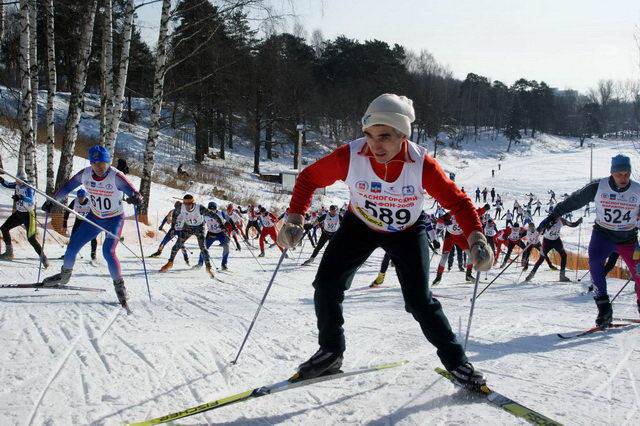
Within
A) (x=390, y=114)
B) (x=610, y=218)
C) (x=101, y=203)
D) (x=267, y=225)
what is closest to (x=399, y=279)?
(x=390, y=114)

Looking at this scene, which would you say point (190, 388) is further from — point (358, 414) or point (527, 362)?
point (527, 362)

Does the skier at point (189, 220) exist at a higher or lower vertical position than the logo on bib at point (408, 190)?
lower

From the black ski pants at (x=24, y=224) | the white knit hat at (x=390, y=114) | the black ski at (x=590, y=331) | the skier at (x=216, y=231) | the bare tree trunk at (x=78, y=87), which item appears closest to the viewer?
the white knit hat at (x=390, y=114)

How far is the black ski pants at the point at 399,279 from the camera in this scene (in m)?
2.78

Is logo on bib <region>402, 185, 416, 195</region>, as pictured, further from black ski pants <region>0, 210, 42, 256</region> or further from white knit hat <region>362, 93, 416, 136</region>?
black ski pants <region>0, 210, 42, 256</region>

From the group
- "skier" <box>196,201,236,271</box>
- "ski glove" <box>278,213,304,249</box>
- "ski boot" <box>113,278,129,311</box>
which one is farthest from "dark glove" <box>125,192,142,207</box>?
"skier" <box>196,201,236,271</box>

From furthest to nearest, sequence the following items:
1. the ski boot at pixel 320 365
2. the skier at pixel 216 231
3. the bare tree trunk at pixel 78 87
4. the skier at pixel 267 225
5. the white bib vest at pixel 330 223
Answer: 1. the skier at pixel 267 225
2. the white bib vest at pixel 330 223
3. the bare tree trunk at pixel 78 87
4. the skier at pixel 216 231
5. the ski boot at pixel 320 365

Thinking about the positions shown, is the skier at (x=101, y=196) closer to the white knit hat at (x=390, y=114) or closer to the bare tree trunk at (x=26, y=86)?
the white knit hat at (x=390, y=114)

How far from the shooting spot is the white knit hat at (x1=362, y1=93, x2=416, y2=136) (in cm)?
261

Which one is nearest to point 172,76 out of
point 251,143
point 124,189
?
point 251,143

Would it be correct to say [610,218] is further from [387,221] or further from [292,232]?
[292,232]

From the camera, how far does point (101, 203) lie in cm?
573

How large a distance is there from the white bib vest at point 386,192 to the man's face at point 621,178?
3.35 meters

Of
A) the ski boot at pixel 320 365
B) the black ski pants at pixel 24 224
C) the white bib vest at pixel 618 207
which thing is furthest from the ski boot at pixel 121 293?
the white bib vest at pixel 618 207
